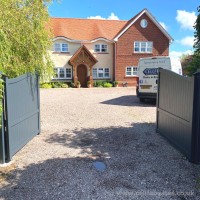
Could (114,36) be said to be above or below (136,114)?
above

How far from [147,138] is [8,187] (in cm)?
460

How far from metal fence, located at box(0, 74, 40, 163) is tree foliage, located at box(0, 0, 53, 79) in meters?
0.37

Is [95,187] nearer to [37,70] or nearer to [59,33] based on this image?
[37,70]

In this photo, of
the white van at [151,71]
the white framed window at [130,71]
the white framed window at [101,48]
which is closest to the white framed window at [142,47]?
the white framed window at [130,71]

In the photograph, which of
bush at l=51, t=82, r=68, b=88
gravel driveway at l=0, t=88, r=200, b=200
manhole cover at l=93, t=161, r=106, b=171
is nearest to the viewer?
gravel driveway at l=0, t=88, r=200, b=200

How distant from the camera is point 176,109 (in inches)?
265

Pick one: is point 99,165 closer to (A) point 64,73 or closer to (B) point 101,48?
(A) point 64,73

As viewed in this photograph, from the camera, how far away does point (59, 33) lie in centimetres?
2811

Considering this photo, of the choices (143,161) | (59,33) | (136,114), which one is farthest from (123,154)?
(59,33)

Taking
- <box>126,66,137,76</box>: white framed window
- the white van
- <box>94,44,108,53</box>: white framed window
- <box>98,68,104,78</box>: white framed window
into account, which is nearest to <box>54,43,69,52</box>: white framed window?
<box>94,44,108,53</box>: white framed window

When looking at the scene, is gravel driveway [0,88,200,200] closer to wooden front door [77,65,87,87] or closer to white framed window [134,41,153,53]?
wooden front door [77,65,87,87]

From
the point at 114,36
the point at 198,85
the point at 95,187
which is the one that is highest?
the point at 114,36

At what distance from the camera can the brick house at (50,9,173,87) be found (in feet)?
90.9

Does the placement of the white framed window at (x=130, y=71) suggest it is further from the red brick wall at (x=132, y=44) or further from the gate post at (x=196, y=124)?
the gate post at (x=196, y=124)
